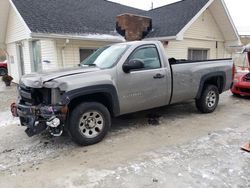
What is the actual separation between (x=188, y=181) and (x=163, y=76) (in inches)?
102

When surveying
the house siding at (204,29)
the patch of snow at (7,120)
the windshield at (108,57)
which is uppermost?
the house siding at (204,29)

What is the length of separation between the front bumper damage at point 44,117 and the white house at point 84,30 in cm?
559

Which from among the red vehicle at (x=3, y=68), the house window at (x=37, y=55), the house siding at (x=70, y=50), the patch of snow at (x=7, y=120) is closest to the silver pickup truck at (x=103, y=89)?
the patch of snow at (x=7, y=120)

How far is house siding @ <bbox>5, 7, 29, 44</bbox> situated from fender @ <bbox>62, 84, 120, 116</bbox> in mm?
8691

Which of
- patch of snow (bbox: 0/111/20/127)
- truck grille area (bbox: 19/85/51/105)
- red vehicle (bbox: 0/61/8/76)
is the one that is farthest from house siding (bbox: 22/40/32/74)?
red vehicle (bbox: 0/61/8/76)

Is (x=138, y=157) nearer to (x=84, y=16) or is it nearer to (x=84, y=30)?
(x=84, y=30)

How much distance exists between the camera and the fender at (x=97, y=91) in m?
3.81

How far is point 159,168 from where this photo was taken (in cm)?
339

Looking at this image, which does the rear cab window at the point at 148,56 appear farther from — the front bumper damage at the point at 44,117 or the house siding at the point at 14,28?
the house siding at the point at 14,28

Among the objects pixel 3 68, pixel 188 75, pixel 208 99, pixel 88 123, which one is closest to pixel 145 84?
pixel 188 75

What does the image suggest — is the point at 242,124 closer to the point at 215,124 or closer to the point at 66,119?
the point at 215,124

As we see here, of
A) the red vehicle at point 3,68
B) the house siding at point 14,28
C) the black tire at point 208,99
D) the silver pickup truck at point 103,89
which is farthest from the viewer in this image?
the red vehicle at point 3,68

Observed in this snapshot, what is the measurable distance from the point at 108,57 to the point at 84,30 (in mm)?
6442

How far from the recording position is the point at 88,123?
4.23m
